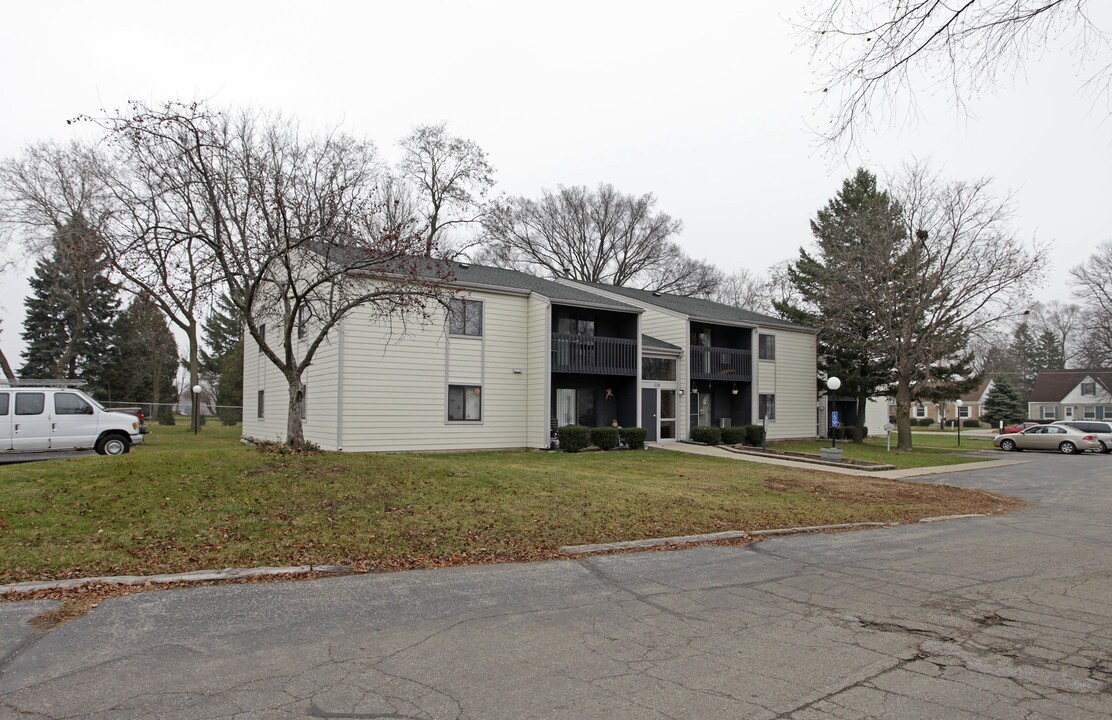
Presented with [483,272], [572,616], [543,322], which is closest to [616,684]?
[572,616]

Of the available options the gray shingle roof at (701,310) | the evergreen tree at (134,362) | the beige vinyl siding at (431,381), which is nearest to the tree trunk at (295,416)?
the beige vinyl siding at (431,381)

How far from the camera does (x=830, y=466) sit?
22.0 metres

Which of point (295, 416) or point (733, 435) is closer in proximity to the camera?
point (295, 416)

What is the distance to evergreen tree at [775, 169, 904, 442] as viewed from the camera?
99.8ft

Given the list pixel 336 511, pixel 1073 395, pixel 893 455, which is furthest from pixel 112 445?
pixel 1073 395

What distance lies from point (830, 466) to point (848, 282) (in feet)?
39.2

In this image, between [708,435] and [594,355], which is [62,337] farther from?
[708,435]

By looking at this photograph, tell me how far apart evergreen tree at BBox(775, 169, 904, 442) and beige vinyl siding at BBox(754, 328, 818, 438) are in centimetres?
132

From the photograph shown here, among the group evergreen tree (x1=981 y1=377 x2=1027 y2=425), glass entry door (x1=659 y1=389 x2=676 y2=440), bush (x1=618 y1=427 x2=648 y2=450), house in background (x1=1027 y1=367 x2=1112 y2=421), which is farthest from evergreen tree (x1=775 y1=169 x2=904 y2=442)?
house in background (x1=1027 y1=367 x2=1112 y2=421)

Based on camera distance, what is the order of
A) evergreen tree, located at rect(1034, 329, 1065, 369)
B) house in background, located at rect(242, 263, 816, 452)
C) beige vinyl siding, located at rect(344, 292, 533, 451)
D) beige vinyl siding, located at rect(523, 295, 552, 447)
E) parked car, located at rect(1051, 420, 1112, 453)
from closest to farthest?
1. beige vinyl siding, located at rect(344, 292, 533, 451)
2. house in background, located at rect(242, 263, 816, 452)
3. beige vinyl siding, located at rect(523, 295, 552, 447)
4. parked car, located at rect(1051, 420, 1112, 453)
5. evergreen tree, located at rect(1034, 329, 1065, 369)

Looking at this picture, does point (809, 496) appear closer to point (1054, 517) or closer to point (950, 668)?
point (1054, 517)

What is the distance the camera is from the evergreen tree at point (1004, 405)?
5800 cm

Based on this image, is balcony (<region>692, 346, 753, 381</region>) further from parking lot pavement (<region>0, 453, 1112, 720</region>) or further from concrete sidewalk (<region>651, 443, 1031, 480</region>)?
parking lot pavement (<region>0, 453, 1112, 720</region>)

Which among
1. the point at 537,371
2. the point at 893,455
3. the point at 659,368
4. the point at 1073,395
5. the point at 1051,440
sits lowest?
the point at 893,455
